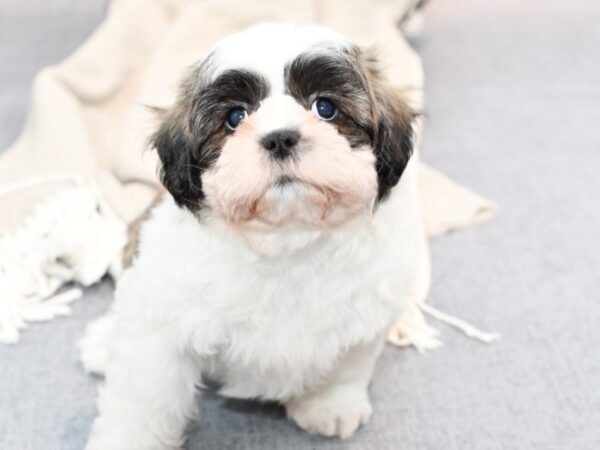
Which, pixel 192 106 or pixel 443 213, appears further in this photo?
pixel 443 213

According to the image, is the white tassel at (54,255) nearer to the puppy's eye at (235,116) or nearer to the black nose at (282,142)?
the puppy's eye at (235,116)

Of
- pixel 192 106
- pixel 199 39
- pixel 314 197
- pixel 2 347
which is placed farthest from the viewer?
pixel 199 39

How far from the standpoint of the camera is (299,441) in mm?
1854


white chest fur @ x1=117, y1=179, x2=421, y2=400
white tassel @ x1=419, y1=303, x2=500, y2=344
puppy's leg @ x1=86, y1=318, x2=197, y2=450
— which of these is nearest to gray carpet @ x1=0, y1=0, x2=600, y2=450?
white tassel @ x1=419, y1=303, x2=500, y2=344

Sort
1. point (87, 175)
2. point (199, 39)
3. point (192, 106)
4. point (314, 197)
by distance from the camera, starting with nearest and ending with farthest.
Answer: point (314, 197) → point (192, 106) → point (87, 175) → point (199, 39)

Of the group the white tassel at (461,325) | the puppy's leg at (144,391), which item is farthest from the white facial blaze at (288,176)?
the white tassel at (461,325)

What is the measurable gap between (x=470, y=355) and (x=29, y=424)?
1074 millimetres

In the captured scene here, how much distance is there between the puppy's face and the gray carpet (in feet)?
2.13

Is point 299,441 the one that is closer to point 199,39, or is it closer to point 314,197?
point 314,197

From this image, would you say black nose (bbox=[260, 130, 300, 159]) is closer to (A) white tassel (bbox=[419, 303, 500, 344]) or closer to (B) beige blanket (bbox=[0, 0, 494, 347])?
(B) beige blanket (bbox=[0, 0, 494, 347])

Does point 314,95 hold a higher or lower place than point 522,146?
higher

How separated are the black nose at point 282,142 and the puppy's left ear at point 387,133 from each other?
216 mm

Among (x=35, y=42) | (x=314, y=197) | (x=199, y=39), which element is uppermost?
(x=314, y=197)

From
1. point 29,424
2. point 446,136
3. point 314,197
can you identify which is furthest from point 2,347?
point 446,136
